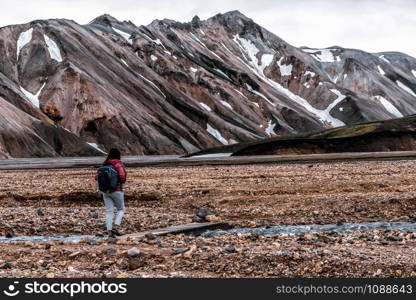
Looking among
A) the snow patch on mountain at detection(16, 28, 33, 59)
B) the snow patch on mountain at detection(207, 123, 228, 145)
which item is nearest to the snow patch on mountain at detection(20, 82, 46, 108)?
the snow patch on mountain at detection(16, 28, 33, 59)

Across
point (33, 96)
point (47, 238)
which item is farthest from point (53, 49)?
point (47, 238)

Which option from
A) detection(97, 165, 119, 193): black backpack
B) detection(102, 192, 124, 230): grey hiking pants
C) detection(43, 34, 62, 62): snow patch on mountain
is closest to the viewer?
detection(97, 165, 119, 193): black backpack

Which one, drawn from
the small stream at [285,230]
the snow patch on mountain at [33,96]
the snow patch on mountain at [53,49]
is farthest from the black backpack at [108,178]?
the snow patch on mountain at [53,49]

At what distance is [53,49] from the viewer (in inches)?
6255

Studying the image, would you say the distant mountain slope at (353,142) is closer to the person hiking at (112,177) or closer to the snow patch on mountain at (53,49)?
the person hiking at (112,177)

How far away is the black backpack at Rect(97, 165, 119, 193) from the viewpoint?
15.7m

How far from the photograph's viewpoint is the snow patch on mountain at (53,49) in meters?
155

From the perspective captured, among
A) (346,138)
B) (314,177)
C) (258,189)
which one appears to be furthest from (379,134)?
(258,189)

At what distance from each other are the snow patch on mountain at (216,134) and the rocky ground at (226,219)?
132 meters

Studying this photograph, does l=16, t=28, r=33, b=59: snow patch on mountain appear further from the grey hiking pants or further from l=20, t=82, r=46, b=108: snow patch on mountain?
the grey hiking pants

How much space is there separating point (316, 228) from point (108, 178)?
6089 millimetres

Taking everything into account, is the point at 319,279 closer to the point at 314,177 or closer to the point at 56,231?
the point at 56,231

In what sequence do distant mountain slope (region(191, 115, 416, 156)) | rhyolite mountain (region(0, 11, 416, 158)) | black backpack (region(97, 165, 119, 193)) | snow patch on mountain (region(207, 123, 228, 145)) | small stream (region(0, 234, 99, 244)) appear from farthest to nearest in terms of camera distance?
snow patch on mountain (region(207, 123, 228, 145)) < rhyolite mountain (region(0, 11, 416, 158)) < distant mountain slope (region(191, 115, 416, 156)) < small stream (region(0, 234, 99, 244)) < black backpack (region(97, 165, 119, 193))

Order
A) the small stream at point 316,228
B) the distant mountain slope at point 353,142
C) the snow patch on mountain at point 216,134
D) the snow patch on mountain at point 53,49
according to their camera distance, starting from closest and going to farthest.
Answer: the small stream at point 316,228
the distant mountain slope at point 353,142
the snow patch on mountain at point 53,49
the snow patch on mountain at point 216,134
